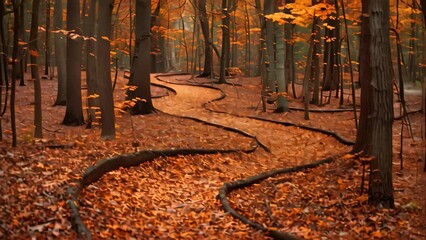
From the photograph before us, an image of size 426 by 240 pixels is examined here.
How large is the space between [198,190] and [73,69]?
300 inches

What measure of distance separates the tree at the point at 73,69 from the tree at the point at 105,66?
11.3 ft

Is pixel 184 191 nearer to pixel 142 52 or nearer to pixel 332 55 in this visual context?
pixel 142 52

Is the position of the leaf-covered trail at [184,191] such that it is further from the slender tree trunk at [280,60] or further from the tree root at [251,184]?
the slender tree trunk at [280,60]

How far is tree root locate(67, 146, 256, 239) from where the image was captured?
517 cm

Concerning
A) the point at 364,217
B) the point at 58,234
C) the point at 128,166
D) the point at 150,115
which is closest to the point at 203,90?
the point at 150,115

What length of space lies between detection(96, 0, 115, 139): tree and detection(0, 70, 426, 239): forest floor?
1004mm

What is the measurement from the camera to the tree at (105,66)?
10.2 m

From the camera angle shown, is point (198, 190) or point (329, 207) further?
point (198, 190)

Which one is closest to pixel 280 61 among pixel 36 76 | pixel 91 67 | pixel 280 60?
pixel 280 60

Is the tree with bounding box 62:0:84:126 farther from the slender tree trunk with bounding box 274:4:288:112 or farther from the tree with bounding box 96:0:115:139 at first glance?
the slender tree trunk with bounding box 274:4:288:112

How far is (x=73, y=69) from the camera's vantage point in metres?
13.8

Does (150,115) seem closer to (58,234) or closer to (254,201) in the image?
(254,201)

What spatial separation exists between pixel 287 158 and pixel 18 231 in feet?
26.0

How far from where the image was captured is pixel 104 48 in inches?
413
